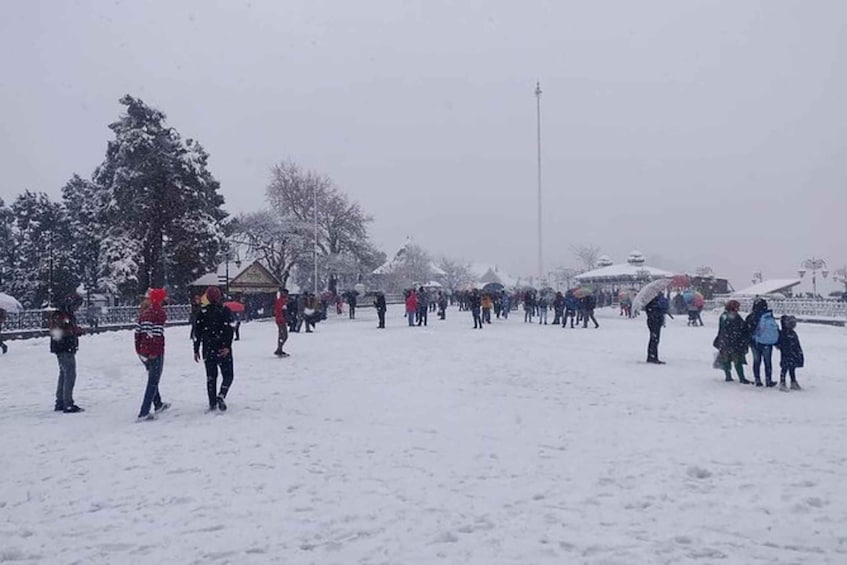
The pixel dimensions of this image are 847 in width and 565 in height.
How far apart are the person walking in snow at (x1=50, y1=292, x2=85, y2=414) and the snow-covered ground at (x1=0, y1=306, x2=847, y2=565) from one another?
1.03 feet

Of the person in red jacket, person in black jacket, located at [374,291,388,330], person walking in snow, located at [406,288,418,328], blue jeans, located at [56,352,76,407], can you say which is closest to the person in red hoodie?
blue jeans, located at [56,352,76,407]

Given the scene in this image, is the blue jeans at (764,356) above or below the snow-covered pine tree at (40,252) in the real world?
below

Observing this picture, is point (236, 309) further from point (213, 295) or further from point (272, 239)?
point (272, 239)

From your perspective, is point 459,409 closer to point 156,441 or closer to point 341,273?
point 156,441

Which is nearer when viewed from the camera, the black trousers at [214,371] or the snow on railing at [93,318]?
the black trousers at [214,371]

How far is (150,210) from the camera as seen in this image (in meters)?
39.8

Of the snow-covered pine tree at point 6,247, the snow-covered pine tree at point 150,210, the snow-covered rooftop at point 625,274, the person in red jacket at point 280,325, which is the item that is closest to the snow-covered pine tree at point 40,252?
the snow-covered pine tree at point 6,247

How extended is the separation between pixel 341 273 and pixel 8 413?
55.5 m

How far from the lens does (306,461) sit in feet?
22.3

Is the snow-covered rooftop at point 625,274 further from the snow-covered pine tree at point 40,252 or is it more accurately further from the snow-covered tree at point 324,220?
the snow-covered pine tree at point 40,252

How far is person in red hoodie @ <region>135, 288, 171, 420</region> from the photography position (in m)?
8.94

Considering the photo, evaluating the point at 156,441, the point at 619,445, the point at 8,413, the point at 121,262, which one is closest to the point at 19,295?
the point at 121,262

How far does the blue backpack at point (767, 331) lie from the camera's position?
37.2ft

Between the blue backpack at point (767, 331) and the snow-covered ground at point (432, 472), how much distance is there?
892 mm
